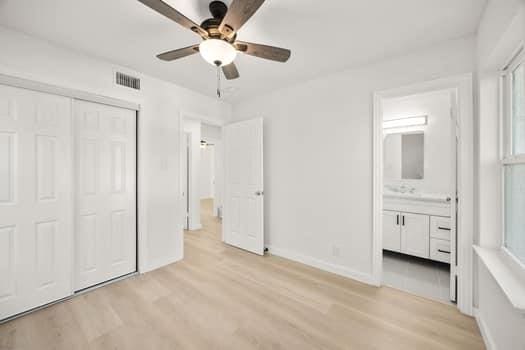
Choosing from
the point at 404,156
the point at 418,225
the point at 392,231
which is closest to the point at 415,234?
the point at 418,225

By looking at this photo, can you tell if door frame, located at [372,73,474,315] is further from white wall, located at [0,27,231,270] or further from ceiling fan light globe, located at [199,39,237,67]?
white wall, located at [0,27,231,270]

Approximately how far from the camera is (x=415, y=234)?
2836mm

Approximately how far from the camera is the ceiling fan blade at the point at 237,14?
108 centimetres

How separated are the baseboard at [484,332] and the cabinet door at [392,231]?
1214 mm

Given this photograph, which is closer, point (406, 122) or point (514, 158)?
point (514, 158)

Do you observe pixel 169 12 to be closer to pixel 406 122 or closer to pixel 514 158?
pixel 514 158

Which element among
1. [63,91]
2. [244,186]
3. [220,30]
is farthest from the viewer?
[244,186]

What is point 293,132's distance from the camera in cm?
298

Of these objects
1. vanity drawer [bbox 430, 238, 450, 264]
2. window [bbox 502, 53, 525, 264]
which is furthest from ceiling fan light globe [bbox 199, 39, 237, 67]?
vanity drawer [bbox 430, 238, 450, 264]

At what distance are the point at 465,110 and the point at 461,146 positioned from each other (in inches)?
12.4

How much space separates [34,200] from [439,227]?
4.51 meters

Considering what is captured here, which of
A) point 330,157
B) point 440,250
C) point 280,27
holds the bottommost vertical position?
point 440,250

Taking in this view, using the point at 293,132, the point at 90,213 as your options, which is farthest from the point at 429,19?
the point at 90,213

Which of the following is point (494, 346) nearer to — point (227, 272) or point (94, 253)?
point (227, 272)
